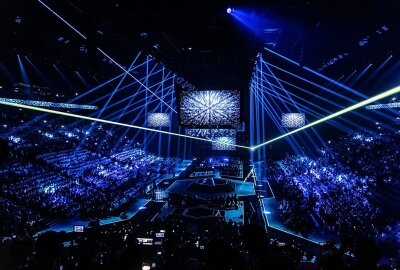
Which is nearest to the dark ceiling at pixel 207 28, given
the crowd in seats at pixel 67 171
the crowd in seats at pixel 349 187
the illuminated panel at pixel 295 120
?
the illuminated panel at pixel 295 120

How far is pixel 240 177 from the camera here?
3180cm

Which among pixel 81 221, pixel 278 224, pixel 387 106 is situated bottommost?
pixel 81 221

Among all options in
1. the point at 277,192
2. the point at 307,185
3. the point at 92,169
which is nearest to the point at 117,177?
the point at 92,169

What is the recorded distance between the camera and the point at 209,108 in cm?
1192

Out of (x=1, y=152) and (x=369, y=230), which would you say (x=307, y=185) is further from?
(x=1, y=152)

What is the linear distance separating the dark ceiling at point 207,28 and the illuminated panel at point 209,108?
1747 mm

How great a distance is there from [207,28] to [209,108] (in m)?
4.93

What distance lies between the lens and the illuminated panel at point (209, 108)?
11.7 meters

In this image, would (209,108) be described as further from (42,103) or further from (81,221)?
(42,103)

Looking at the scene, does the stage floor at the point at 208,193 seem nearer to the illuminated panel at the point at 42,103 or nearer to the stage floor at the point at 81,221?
the stage floor at the point at 81,221

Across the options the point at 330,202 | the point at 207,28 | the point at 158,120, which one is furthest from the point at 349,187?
the point at 207,28

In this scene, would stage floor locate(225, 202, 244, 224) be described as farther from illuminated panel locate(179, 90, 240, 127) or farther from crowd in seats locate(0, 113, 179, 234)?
illuminated panel locate(179, 90, 240, 127)

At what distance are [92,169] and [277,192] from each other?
15430mm

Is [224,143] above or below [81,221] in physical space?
above
